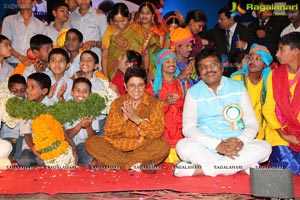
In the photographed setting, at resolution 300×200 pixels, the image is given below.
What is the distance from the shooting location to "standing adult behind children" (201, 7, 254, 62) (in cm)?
721

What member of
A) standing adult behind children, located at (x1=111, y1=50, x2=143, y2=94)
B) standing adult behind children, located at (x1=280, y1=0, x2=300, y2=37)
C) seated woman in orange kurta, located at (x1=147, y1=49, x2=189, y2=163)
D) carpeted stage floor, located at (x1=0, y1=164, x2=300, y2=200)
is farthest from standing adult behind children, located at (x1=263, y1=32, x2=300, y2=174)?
standing adult behind children, located at (x1=280, y1=0, x2=300, y2=37)

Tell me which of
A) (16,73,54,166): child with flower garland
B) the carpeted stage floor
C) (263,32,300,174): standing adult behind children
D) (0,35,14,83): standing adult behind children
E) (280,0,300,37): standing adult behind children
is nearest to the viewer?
the carpeted stage floor

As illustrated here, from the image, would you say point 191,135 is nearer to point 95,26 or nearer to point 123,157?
point 123,157

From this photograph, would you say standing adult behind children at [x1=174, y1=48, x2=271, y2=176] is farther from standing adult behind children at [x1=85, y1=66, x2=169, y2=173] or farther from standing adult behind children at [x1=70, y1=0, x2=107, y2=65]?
standing adult behind children at [x1=70, y1=0, x2=107, y2=65]

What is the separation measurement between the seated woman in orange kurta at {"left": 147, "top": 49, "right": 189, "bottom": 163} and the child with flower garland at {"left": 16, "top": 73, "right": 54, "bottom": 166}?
4.03ft

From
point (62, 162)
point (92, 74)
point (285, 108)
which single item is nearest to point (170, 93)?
point (92, 74)

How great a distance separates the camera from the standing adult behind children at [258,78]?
5707 millimetres

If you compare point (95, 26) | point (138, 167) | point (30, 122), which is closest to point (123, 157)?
point (138, 167)

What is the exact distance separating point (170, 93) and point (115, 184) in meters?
1.70

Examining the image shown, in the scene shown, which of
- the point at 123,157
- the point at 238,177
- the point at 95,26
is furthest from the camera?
the point at 95,26

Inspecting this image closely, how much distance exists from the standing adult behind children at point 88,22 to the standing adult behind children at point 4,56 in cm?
108

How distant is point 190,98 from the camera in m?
5.16

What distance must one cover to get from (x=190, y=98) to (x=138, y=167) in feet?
3.03

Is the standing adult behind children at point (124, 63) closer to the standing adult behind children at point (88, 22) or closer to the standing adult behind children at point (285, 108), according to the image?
the standing adult behind children at point (88, 22)
